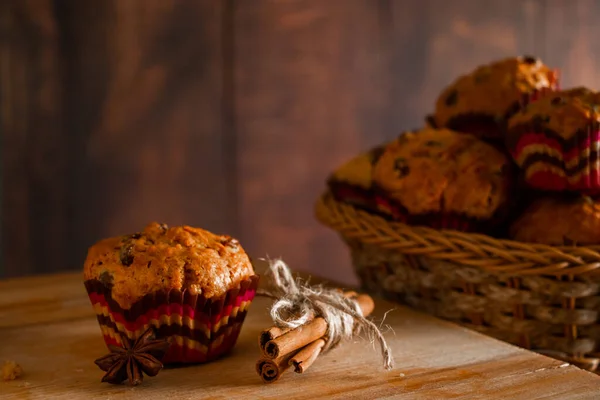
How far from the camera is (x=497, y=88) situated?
4.97 ft

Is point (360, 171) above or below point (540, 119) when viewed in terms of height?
below

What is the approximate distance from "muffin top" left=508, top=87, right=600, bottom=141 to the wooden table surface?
41 centimetres

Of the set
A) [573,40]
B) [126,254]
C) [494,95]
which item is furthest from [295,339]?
[573,40]

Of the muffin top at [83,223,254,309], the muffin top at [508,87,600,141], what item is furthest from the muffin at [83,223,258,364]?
the muffin top at [508,87,600,141]

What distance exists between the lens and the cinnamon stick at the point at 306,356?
0.96 meters

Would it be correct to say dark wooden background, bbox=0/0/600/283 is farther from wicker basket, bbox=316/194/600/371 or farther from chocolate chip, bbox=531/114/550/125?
chocolate chip, bbox=531/114/550/125

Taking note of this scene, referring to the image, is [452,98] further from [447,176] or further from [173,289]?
[173,289]

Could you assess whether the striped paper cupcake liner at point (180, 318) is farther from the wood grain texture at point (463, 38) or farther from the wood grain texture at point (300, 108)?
the wood grain texture at point (463, 38)

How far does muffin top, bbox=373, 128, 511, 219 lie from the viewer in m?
1.30

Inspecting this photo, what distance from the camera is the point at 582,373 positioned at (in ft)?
3.23

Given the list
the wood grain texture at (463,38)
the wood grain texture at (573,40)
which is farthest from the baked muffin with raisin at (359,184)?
the wood grain texture at (573,40)

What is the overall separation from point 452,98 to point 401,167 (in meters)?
0.33

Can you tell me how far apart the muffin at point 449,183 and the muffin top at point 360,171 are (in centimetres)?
6

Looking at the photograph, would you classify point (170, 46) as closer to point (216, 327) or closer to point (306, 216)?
point (306, 216)
